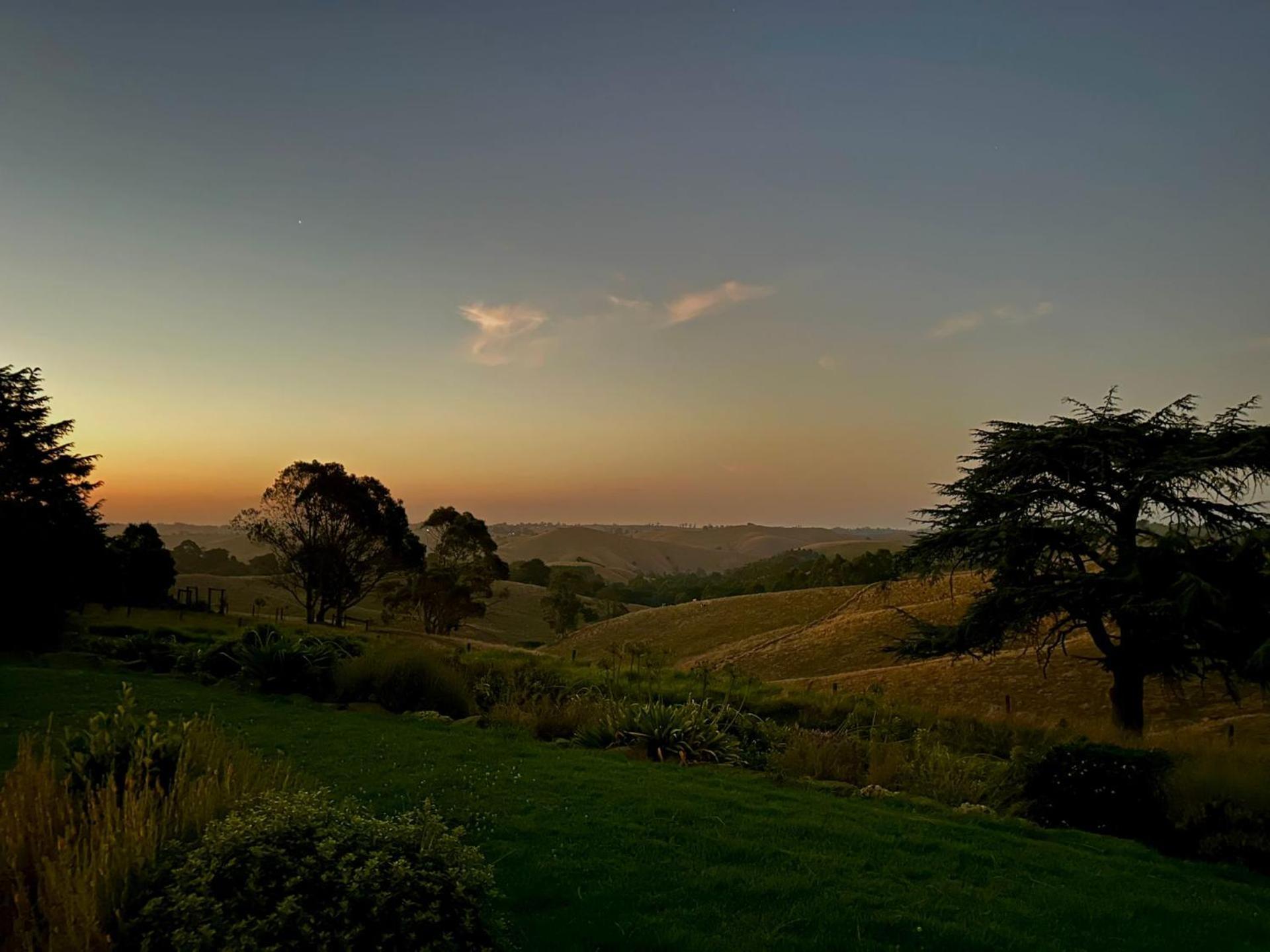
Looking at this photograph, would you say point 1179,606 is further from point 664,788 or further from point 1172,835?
point 664,788

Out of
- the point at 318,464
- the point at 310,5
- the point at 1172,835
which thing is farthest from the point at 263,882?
the point at 318,464

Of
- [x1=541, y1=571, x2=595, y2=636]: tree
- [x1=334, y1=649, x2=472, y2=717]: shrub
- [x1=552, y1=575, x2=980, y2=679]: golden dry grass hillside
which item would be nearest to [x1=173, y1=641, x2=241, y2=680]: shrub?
[x1=334, y1=649, x2=472, y2=717]: shrub

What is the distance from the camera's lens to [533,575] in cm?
10238

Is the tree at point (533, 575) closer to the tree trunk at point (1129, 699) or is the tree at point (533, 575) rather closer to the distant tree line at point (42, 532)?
the distant tree line at point (42, 532)

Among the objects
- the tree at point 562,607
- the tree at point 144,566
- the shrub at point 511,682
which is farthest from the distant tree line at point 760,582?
the tree at point 144,566

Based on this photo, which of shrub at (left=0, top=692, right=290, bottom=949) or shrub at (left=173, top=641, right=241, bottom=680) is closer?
shrub at (left=0, top=692, right=290, bottom=949)

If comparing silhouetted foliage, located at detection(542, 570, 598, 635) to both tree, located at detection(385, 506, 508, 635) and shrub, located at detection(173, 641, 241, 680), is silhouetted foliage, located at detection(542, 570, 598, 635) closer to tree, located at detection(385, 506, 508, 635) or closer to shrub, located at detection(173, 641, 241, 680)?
tree, located at detection(385, 506, 508, 635)

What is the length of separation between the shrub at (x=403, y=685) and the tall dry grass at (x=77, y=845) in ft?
28.3

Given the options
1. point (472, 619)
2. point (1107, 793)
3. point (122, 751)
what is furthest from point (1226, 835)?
point (472, 619)

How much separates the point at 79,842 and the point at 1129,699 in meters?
19.4

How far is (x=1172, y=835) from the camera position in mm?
8398

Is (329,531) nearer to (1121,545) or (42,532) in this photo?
(42,532)

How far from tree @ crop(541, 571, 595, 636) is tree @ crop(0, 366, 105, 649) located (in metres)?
41.2

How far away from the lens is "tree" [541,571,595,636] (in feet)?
227
